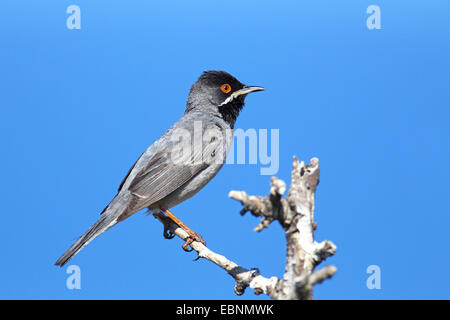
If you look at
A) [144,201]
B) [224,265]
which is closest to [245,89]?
[144,201]

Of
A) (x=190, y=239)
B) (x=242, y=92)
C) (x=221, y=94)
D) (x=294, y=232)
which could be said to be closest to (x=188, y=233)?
(x=190, y=239)

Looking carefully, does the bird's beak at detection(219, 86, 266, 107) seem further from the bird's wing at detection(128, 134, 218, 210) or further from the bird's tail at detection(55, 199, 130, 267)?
the bird's tail at detection(55, 199, 130, 267)

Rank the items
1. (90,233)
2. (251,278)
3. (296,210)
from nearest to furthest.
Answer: (296,210), (251,278), (90,233)

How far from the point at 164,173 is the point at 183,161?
13.9 inches

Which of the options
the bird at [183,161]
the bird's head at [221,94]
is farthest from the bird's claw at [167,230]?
the bird's head at [221,94]

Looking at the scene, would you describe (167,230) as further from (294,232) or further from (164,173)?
(294,232)

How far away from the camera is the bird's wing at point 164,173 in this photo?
6.81 metres

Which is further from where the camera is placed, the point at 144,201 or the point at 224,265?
the point at 144,201

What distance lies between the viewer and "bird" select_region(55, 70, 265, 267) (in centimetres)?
668

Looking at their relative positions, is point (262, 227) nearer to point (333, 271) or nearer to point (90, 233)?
point (333, 271)

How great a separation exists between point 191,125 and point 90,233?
249 centimetres

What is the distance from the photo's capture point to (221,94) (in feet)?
27.0

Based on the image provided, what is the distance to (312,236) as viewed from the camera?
466 centimetres

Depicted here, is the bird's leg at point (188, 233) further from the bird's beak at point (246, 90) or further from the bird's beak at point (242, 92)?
the bird's beak at point (246, 90)
